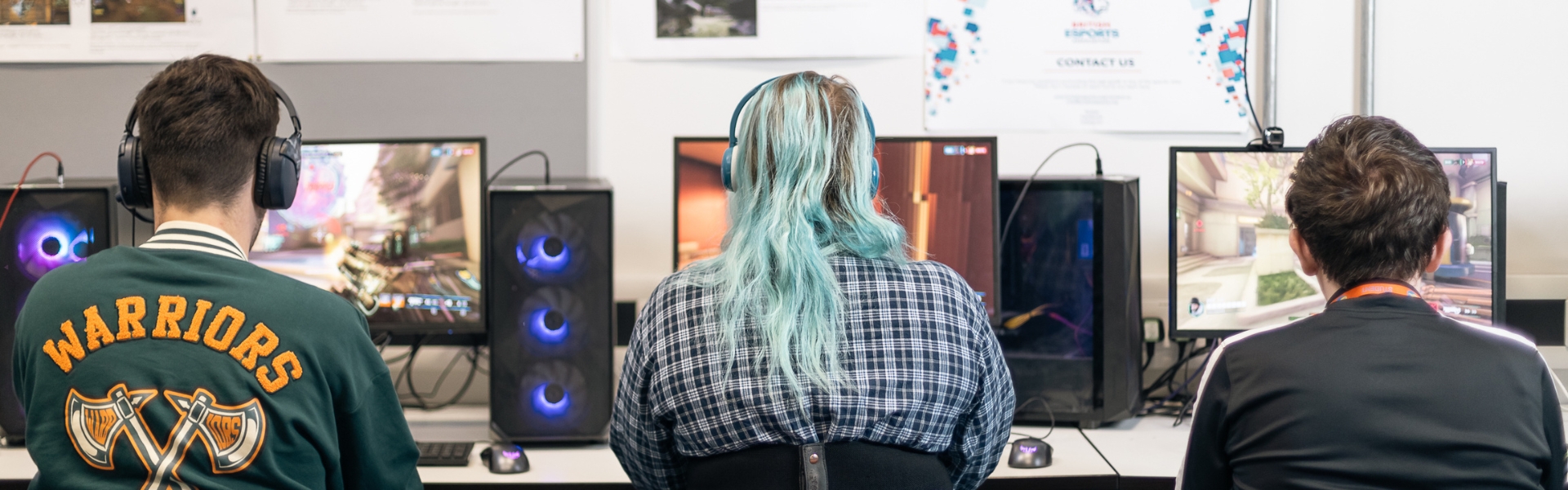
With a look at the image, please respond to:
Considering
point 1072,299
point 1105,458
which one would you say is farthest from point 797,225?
point 1072,299

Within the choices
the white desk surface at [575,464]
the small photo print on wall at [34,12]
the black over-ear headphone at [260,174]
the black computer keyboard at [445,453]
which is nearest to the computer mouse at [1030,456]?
the white desk surface at [575,464]

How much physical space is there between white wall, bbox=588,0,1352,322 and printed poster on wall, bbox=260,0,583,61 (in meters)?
0.08

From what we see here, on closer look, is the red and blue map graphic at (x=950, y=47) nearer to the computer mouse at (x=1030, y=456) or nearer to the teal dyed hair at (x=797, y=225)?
the computer mouse at (x=1030, y=456)

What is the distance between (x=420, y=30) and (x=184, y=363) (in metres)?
1.31

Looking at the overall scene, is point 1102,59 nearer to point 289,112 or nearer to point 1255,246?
point 1255,246

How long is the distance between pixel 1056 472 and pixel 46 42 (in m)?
2.19

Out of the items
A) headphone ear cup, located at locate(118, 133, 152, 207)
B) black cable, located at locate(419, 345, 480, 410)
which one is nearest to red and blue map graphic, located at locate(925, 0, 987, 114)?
black cable, located at locate(419, 345, 480, 410)

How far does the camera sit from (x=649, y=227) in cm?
213

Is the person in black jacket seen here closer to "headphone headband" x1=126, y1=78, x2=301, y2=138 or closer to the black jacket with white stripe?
the black jacket with white stripe

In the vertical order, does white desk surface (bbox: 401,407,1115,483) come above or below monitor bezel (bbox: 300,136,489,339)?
below

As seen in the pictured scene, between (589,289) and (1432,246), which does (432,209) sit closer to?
(589,289)

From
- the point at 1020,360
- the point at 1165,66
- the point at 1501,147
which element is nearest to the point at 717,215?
the point at 1020,360

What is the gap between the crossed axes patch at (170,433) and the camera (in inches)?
35.3

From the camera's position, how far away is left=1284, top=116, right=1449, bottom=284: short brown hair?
1.01 meters
